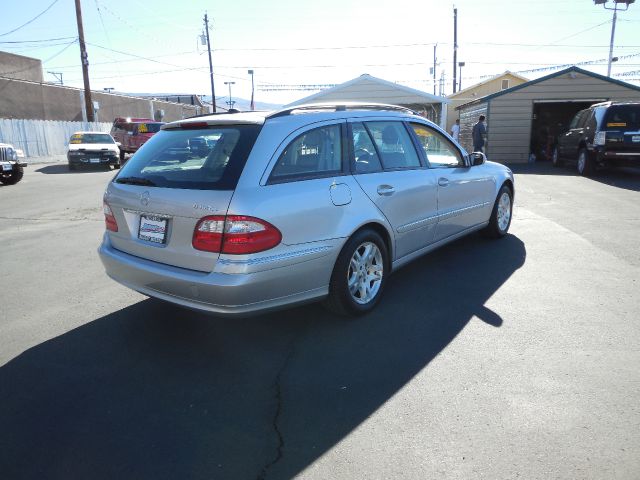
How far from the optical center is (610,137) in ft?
39.5

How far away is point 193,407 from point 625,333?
123 inches

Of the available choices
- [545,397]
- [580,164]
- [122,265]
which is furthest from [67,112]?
[545,397]

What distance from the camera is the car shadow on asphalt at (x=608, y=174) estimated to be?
11.4m

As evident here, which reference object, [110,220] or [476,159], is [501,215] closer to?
[476,159]

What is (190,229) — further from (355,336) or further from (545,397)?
(545,397)

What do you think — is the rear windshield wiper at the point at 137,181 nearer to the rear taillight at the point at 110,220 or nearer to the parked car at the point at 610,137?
the rear taillight at the point at 110,220

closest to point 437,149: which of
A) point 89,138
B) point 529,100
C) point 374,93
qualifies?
point 529,100

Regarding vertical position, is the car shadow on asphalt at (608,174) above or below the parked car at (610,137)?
below

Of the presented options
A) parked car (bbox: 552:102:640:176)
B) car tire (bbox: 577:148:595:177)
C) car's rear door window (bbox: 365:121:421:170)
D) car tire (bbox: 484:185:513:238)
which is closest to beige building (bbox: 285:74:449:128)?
car tire (bbox: 577:148:595:177)

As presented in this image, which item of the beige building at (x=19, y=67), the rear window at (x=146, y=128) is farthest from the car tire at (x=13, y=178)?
the beige building at (x=19, y=67)

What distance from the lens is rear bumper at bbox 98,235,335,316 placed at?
119 inches

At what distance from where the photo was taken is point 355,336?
3607 millimetres

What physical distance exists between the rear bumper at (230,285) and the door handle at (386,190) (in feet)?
2.69

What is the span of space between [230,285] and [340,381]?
0.91 meters
